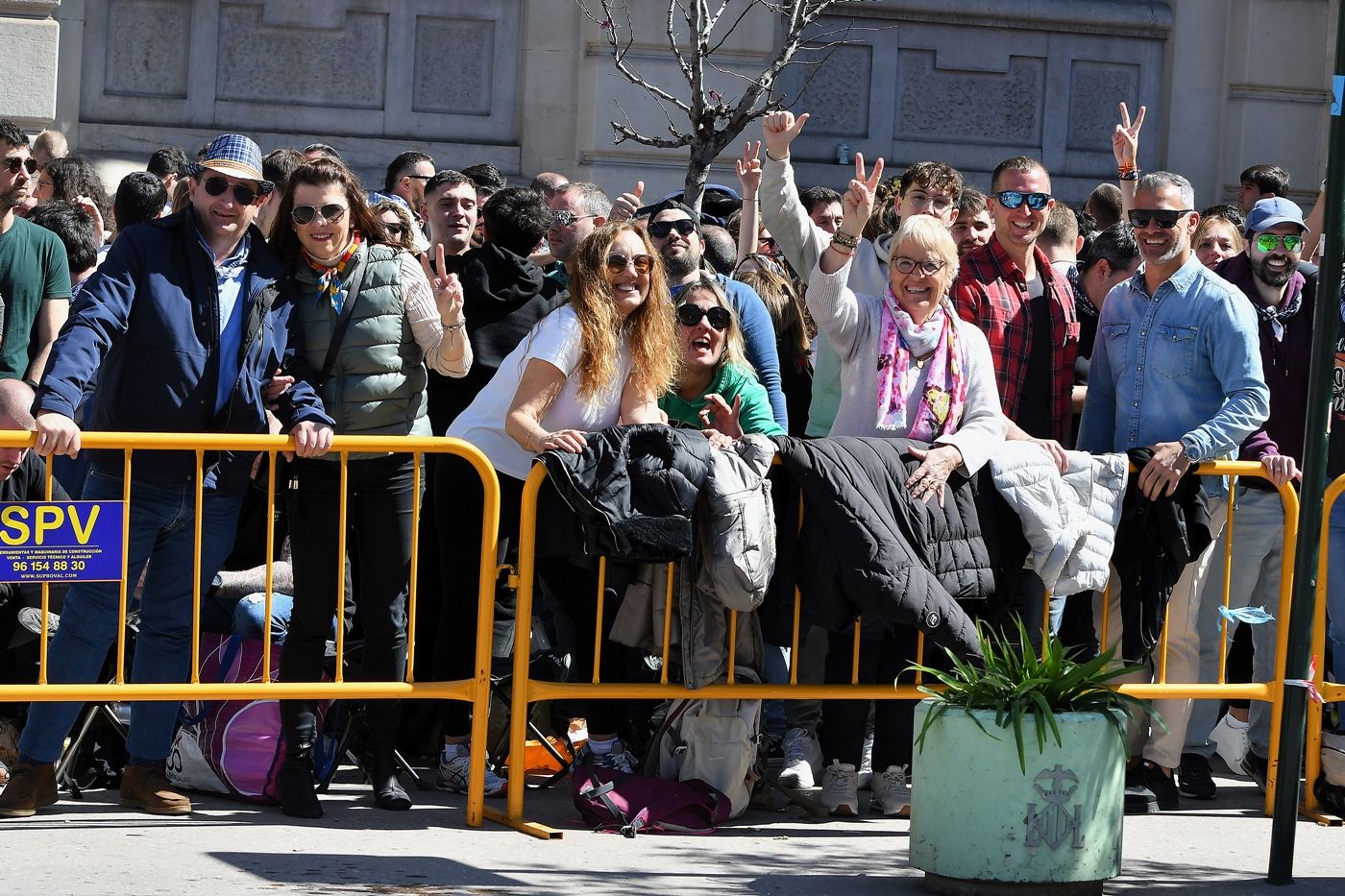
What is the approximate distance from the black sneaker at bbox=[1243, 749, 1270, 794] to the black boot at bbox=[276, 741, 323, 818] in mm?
3726

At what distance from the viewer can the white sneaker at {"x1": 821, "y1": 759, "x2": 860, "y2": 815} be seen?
22.8 feet

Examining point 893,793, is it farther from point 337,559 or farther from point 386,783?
point 337,559

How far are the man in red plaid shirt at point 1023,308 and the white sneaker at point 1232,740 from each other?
143 cm

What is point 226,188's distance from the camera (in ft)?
20.8

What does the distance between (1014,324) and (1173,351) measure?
667mm

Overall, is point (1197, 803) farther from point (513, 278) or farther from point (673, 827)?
point (513, 278)

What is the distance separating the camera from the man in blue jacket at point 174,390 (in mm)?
6312

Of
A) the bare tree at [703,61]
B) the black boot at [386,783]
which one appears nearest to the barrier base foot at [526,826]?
the black boot at [386,783]

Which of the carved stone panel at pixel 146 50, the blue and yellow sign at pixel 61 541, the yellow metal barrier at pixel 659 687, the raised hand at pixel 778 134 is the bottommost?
the yellow metal barrier at pixel 659 687

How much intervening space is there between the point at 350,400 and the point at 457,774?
58.0 inches

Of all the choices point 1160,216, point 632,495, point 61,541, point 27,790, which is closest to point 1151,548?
point 1160,216

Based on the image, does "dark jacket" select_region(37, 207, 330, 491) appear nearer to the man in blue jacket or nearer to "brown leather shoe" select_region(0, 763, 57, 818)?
the man in blue jacket

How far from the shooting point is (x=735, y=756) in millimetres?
6797

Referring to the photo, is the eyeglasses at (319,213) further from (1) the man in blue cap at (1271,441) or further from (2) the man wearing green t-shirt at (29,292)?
(1) the man in blue cap at (1271,441)
